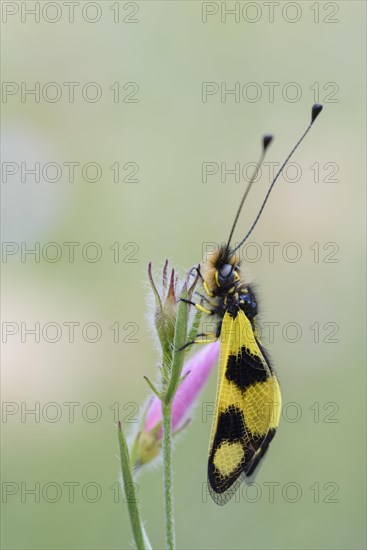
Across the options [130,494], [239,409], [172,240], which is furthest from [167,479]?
[172,240]

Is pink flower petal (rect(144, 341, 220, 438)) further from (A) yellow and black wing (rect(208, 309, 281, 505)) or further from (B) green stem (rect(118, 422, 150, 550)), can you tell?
(B) green stem (rect(118, 422, 150, 550))

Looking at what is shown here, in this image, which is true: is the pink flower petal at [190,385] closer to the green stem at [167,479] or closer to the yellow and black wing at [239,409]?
the yellow and black wing at [239,409]

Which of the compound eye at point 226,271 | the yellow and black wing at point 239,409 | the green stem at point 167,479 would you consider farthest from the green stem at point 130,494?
the compound eye at point 226,271

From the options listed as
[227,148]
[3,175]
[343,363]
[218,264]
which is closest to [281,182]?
[227,148]

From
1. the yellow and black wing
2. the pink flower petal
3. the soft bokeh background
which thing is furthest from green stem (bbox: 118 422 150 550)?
the soft bokeh background

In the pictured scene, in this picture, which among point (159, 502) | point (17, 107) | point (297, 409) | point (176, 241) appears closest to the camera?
point (159, 502)

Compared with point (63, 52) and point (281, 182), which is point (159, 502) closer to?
point (281, 182)
